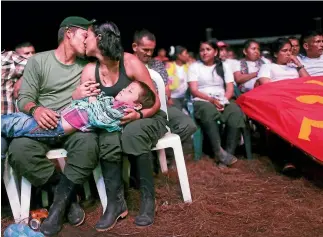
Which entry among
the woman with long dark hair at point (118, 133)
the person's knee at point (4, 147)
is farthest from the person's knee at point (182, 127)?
the person's knee at point (4, 147)

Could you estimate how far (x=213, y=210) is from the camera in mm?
2971

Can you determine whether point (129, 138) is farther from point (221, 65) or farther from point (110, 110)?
point (221, 65)

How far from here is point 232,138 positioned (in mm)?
4180

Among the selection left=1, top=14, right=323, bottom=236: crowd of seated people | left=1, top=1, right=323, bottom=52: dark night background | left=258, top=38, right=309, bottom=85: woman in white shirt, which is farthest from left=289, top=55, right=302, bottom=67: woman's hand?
left=1, top=1, right=323, bottom=52: dark night background

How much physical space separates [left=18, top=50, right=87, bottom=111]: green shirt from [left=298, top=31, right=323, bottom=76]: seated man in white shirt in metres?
2.60

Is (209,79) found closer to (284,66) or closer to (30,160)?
(284,66)

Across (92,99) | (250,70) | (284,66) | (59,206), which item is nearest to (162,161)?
(92,99)

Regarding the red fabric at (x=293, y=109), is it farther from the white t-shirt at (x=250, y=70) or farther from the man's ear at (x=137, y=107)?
the man's ear at (x=137, y=107)

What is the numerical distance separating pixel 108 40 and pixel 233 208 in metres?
1.51

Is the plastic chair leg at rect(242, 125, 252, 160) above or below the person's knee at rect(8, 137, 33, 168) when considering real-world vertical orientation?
below

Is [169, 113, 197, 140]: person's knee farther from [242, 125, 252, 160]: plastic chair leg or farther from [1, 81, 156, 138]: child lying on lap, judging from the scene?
[1, 81, 156, 138]: child lying on lap

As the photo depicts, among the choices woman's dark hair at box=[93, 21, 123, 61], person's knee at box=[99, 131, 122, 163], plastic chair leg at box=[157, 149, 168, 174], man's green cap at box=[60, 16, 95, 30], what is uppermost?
man's green cap at box=[60, 16, 95, 30]

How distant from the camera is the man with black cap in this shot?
2789 millimetres

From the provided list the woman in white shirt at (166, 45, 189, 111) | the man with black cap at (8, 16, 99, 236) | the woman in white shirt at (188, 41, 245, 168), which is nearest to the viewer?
the man with black cap at (8, 16, 99, 236)
